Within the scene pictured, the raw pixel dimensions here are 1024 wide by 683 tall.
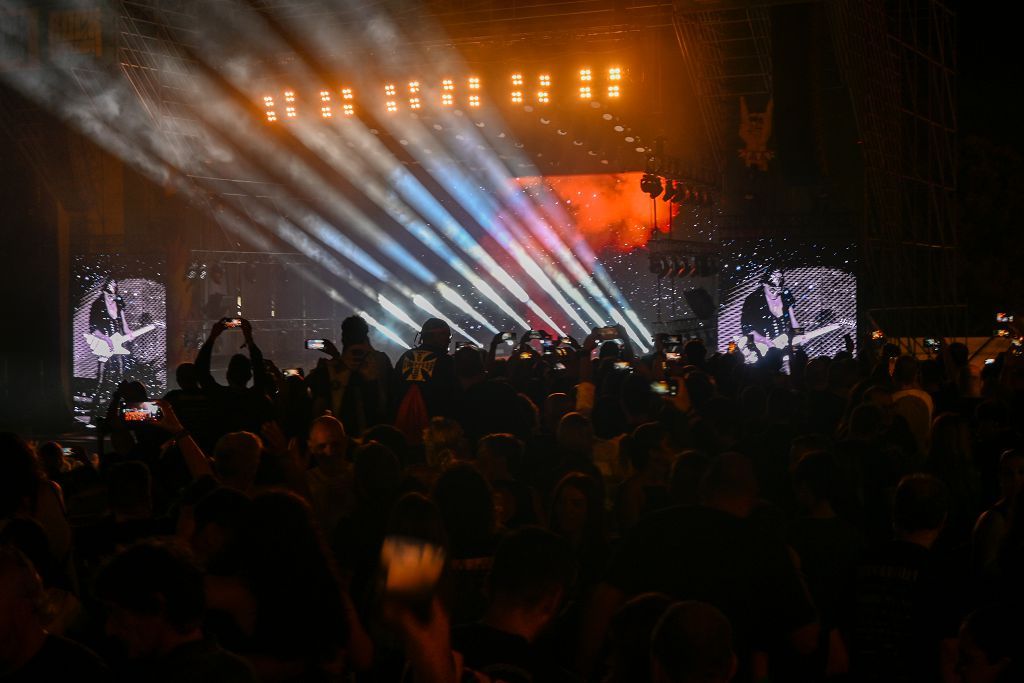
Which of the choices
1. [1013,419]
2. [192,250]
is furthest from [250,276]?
[1013,419]

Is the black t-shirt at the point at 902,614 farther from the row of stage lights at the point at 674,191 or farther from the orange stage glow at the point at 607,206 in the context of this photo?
the orange stage glow at the point at 607,206

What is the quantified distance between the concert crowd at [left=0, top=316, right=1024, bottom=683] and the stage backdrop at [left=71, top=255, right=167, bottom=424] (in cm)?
1313

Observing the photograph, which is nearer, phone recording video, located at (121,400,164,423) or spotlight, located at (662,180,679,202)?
phone recording video, located at (121,400,164,423)

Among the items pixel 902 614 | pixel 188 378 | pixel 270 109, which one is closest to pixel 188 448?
pixel 188 378

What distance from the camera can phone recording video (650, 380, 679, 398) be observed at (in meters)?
7.36

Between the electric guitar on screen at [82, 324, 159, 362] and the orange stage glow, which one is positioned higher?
the orange stage glow

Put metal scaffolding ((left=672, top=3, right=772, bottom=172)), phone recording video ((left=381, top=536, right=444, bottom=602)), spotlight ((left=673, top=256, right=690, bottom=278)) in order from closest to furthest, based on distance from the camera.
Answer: phone recording video ((left=381, top=536, right=444, bottom=602)) < metal scaffolding ((left=672, top=3, right=772, bottom=172)) < spotlight ((left=673, top=256, right=690, bottom=278))

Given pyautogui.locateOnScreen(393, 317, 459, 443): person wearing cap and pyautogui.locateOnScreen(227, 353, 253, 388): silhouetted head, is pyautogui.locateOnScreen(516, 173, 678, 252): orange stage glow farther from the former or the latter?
pyautogui.locateOnScreen(227, 353, 253, 388): silhouetted head

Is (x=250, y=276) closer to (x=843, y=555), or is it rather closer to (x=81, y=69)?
(x=81, y=69)

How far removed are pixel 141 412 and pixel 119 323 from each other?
13670mm

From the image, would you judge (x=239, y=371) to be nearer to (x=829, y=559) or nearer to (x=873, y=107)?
(x=829, y=559)

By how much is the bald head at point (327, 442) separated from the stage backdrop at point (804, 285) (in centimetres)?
1348

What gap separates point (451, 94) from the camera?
16.1m

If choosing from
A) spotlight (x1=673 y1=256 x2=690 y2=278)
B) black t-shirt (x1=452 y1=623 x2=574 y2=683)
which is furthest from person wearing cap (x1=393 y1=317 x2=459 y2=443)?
spotlight (x1=673 y1=256 x2=690 y2=278)
